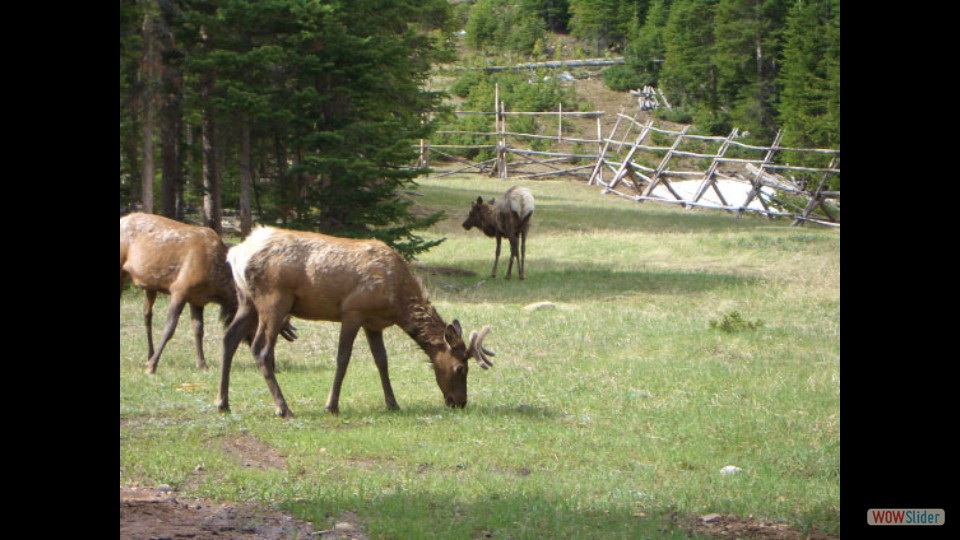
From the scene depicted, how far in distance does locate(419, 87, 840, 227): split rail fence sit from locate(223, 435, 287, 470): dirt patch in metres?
23.4

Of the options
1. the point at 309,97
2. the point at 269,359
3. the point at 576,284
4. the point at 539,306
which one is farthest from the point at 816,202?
the point at 269,359

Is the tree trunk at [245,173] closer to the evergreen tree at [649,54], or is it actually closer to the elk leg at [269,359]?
the elk leg at [269,359]

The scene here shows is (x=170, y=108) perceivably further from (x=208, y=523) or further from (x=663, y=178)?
(x=663, y=178)

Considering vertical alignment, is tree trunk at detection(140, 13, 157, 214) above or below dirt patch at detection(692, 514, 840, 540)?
above

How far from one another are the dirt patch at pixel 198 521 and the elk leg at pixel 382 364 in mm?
3285

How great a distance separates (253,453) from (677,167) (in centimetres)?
3728

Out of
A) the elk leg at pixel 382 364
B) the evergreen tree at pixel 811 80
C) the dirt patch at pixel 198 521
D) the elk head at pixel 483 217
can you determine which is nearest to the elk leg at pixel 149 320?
the elk leg at pixel 382 364

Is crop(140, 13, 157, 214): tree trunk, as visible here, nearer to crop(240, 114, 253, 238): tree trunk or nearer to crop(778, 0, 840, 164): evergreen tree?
crop(240, 114, 253, 238): tree trunk

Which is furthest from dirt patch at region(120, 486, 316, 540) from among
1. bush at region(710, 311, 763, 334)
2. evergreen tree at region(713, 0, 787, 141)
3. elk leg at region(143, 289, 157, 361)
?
evergreen tree at region(713, 0, 787, 141)

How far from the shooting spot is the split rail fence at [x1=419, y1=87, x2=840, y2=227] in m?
32.7

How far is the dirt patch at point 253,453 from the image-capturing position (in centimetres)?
753

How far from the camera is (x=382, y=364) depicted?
9.63 metres
